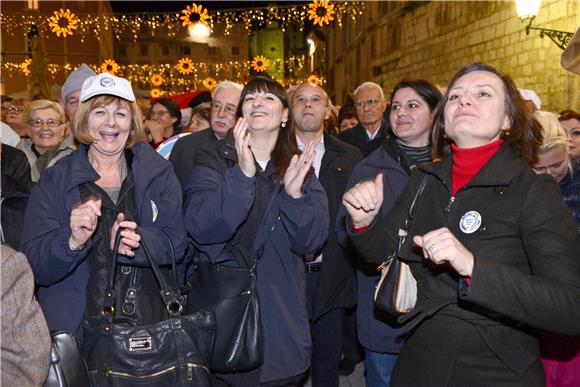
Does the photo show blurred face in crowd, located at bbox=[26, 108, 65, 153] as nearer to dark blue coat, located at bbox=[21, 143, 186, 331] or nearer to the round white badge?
dark blue coat, located at bbox=[21, 143, 186, 331]

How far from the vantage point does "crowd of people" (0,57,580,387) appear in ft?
6.89

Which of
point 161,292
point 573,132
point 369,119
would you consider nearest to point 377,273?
point 161,292

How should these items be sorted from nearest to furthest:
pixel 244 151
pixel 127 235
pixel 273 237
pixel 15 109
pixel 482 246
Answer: pixel 482 246
pixel 127 235
pixel 244 151
pixel 273 237
pixel 15 109

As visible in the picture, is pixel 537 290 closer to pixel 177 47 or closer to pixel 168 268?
pixel 168 268

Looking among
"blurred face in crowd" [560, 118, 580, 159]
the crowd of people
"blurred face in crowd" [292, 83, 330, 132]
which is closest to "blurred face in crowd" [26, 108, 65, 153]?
the crowd of people

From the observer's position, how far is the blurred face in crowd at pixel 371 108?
7234 mm

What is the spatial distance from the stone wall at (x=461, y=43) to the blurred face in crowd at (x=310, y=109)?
6024mm

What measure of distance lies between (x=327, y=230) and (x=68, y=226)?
4.72 ft

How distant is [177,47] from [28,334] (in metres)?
72.8

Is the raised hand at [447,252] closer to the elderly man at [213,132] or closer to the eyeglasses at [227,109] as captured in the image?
the elderly man at [213,132]

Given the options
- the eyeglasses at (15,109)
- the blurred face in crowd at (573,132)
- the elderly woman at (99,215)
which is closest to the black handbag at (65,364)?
the elderly woman at (99,215)

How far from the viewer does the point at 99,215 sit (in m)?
2.75

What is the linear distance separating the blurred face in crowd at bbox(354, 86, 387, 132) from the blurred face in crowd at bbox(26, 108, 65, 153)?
3.60m

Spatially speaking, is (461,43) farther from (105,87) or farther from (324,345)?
(105,87)
